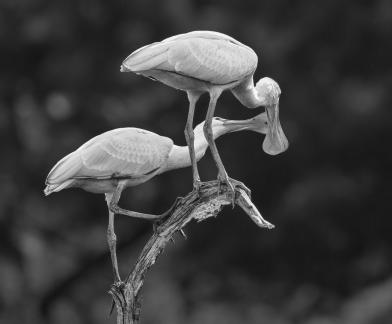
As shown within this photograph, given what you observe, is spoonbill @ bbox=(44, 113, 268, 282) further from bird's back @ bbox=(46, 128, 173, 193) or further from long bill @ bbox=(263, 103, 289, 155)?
long bill @ bbox=(263, 103, 289, 155)

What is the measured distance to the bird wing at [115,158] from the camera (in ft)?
17.8

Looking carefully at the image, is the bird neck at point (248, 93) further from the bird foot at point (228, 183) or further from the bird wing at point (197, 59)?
the bird foot at point (228, 183)

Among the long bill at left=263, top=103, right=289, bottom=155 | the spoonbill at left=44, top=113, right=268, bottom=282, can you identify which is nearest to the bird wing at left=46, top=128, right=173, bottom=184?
the spoonbill at left=44, top=113, right=268, bottom=282

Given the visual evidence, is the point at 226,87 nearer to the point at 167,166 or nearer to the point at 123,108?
the point at 167,166

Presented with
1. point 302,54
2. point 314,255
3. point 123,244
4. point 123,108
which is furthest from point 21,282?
point 302,54

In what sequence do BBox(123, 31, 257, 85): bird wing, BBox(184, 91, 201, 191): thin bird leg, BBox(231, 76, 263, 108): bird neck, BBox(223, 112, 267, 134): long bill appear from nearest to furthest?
BBox(123, 31, 257, 85): bird wing → BBox(184, 91, 201, 191): thin bird leg → BBox(231, 76, 263, 108): bird neck → BBox(223, 112, 267, 134): long bill

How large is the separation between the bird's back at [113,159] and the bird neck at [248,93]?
15.1 inches

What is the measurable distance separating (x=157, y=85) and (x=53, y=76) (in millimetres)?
1052

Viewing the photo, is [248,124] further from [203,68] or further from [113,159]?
[113,159]

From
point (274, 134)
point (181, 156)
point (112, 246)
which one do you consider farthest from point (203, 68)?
point (112, 246)

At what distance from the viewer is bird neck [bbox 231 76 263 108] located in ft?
18.5

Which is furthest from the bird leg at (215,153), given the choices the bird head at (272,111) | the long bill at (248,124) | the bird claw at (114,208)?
the bird claw at (114,208)

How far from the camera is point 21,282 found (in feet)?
38.8

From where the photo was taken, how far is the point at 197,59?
5.39 meters
